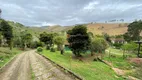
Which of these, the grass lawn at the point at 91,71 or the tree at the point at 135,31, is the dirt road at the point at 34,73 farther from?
the tree at the point at 135,31

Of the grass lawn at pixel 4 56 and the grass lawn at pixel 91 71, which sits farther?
the grass lawn at pixel 4 56

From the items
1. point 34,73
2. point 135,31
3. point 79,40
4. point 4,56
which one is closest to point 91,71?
point 34,73

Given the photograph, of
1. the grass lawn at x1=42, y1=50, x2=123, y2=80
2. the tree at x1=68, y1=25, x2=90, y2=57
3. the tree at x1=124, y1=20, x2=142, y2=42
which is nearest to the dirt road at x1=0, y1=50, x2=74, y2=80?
the grass lawn at x1=42, y1=50, x2=123, y2=80

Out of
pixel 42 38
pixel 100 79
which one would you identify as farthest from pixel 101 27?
pixel 100 79

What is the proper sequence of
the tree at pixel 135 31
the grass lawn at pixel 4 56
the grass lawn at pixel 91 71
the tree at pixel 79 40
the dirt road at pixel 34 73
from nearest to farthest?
the dirt road at pixel 34 73, the grass lawn at pixel 91 71, the grass lawn at pixel 4 56, the tree at pixel 79 40, the tree at pixel 135 31

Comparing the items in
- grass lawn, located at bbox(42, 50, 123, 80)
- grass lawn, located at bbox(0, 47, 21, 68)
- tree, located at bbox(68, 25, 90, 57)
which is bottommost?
grass lawn, located at bbox(42, 50, 123, 80)

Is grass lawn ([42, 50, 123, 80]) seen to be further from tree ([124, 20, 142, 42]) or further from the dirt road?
tree ([124, 20, 142, 42])

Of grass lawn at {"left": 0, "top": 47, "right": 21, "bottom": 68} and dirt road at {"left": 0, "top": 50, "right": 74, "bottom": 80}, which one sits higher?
grass lawn at {"left": 0, "top": 47, "right": 21, "bottom": 68}

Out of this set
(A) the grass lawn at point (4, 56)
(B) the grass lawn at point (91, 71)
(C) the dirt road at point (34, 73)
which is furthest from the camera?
(A) the grass lawn at point (4, 56)

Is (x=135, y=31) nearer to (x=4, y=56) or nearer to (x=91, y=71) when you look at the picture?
(x=91, y=71)

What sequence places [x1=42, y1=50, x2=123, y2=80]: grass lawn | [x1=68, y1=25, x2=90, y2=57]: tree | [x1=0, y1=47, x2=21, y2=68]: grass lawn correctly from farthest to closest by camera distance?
[x1=68, y1=25, x2=90, y2=57]: tree → [x1=0, y1=47, x2=21, y2=68]: grass lawn → [x1=42, y1=50, x2=123, y2=80]: grass lawn

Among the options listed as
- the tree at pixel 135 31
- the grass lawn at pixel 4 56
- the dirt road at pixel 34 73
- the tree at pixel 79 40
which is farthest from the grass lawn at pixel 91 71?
the tree at pixel 135 31

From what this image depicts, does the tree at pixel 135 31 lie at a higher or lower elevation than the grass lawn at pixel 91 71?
higher

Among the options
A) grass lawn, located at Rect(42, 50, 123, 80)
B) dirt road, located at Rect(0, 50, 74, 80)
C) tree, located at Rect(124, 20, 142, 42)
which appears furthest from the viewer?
tree, located at Rect(124, 20, 142, 42)
